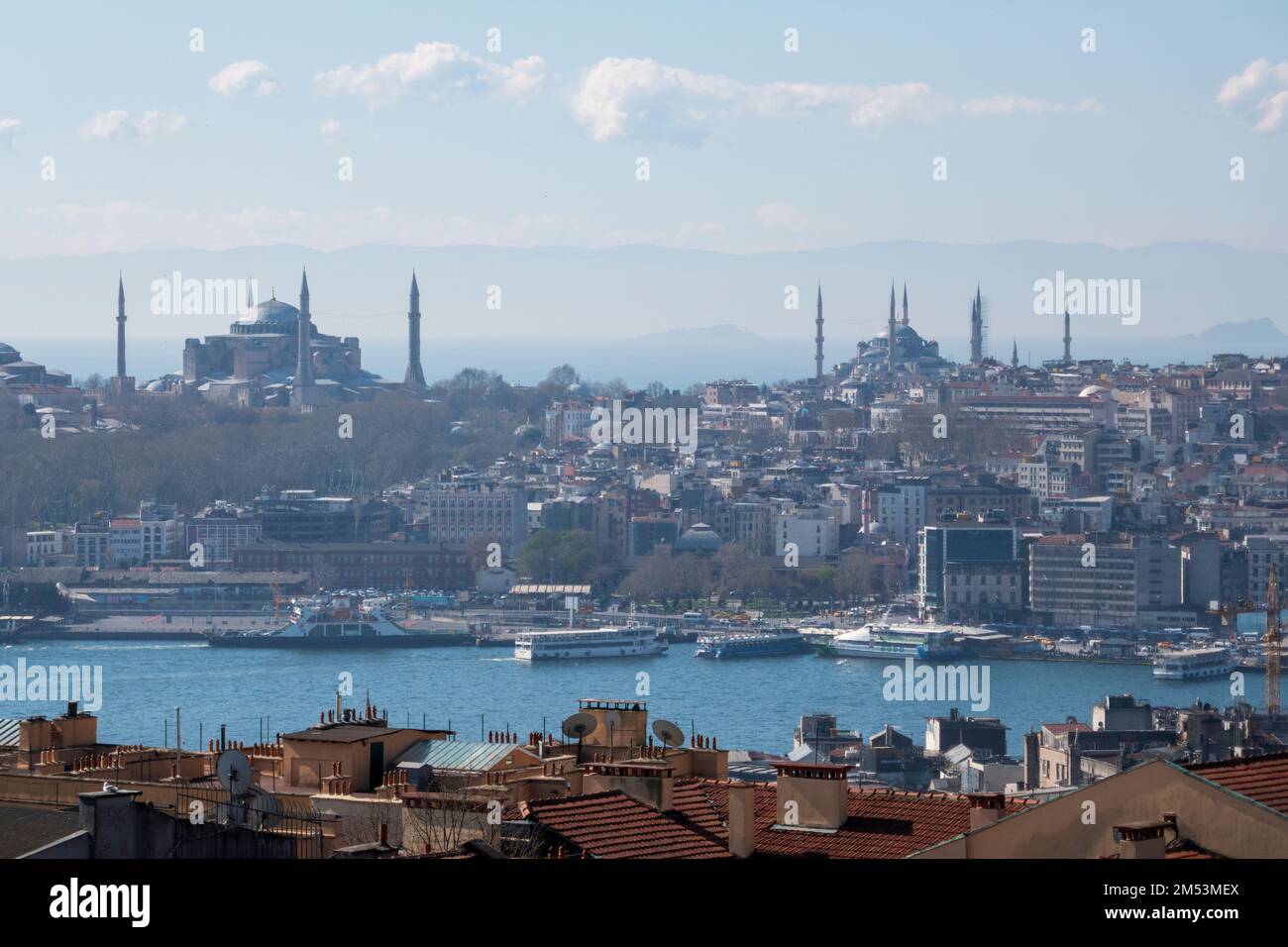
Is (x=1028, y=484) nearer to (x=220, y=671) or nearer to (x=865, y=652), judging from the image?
(x=865, y=652)

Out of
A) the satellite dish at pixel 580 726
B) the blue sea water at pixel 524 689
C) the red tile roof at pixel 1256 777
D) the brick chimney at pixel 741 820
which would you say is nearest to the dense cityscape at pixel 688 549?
the satellite dish at pixel 580 726

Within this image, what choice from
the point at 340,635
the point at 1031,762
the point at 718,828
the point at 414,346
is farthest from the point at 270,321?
the point at 718,828

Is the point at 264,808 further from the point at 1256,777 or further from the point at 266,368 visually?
the point at 266,368

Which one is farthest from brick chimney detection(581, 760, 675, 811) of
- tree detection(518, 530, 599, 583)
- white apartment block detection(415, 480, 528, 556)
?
white apartment block detection(415, 480, 528, 556)

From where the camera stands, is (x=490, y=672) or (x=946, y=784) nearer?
(x=946, y=784)

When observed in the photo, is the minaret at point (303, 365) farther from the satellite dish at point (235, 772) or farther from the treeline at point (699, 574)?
the satellite dish at point (235, 772)
